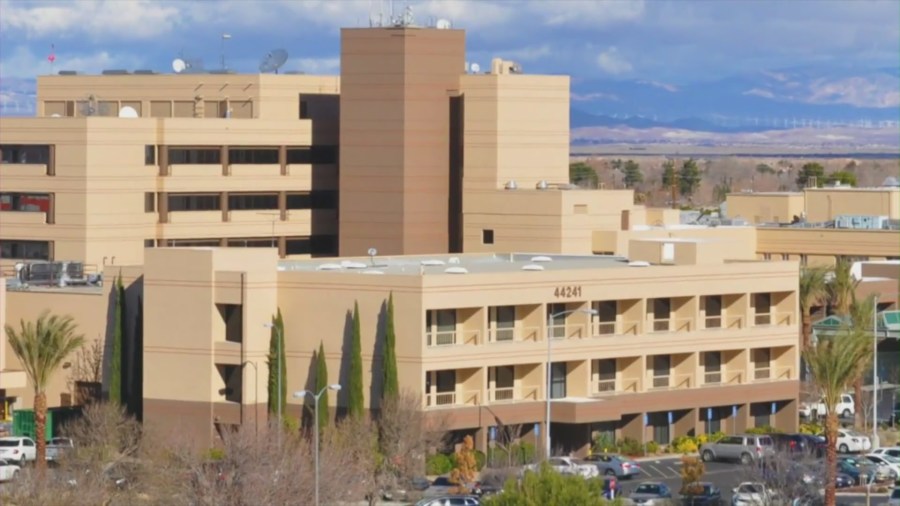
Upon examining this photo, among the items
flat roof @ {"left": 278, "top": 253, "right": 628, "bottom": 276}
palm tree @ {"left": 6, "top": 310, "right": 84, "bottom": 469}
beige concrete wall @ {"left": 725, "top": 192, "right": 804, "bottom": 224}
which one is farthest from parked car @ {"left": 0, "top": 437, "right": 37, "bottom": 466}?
beige concrete wall @ {"left": 725, "top": 192, "right": 804, "bottom": 224}

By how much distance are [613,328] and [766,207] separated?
52.5 metres

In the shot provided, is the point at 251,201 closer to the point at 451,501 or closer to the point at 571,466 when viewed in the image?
the point at 571,466

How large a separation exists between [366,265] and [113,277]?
1236 cm

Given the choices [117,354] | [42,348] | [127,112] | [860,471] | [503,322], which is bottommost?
[860,471]

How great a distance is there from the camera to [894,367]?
121 m

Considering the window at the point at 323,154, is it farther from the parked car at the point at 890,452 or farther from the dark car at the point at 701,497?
the dark car at the point at 701,497

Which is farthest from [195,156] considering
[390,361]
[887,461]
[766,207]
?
[887,461]

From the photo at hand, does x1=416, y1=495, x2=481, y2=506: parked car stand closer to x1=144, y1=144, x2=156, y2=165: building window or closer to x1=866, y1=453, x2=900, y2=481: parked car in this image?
x1=866, y1=453, x2=900, y2=481: parked car

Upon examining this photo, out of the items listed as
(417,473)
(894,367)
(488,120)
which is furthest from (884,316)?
(417,473)

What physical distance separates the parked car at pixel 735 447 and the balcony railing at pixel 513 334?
28.5 ft

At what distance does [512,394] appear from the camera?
103m

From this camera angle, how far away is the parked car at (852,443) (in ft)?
346

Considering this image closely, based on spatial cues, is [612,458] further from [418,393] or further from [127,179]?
[127,179]

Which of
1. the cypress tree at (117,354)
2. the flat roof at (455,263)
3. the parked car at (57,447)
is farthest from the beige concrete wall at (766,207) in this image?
the parked car at (57,447)
